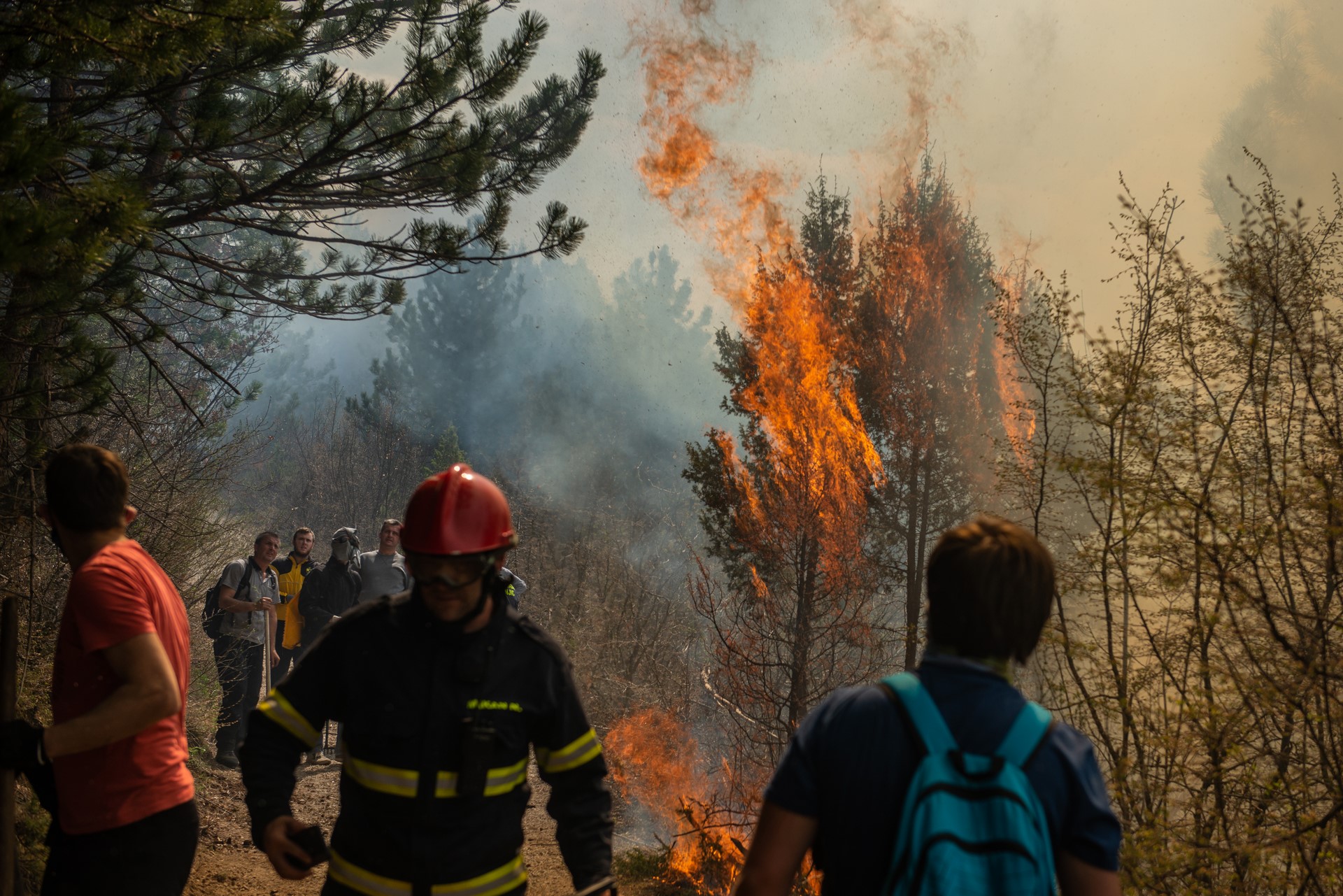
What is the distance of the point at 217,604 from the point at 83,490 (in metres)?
7.32

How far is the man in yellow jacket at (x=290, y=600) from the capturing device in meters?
9.84

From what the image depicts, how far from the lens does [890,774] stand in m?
1.70

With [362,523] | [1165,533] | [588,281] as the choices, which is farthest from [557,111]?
[588,281]

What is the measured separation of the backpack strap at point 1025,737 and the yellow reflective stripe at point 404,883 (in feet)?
4.14

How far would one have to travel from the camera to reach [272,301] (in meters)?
8.43

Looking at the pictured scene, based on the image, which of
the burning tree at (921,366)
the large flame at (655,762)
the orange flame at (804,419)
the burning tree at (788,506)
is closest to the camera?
the burning tree at (788,506)

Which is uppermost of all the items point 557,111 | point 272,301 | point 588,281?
point 588,281

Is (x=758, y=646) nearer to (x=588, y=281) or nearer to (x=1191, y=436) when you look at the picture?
(x=1191, y=436)

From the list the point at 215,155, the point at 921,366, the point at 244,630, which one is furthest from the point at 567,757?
the point at 921,366

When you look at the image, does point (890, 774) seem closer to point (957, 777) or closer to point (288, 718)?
point (957, 777)

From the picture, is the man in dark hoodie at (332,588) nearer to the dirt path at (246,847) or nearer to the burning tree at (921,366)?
the dirt path at (246,847)

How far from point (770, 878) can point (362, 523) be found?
40.7 meters

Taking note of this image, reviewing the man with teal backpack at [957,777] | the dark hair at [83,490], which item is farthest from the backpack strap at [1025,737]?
the dark hair at [83,490]

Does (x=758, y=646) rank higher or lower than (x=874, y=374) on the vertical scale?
lower
